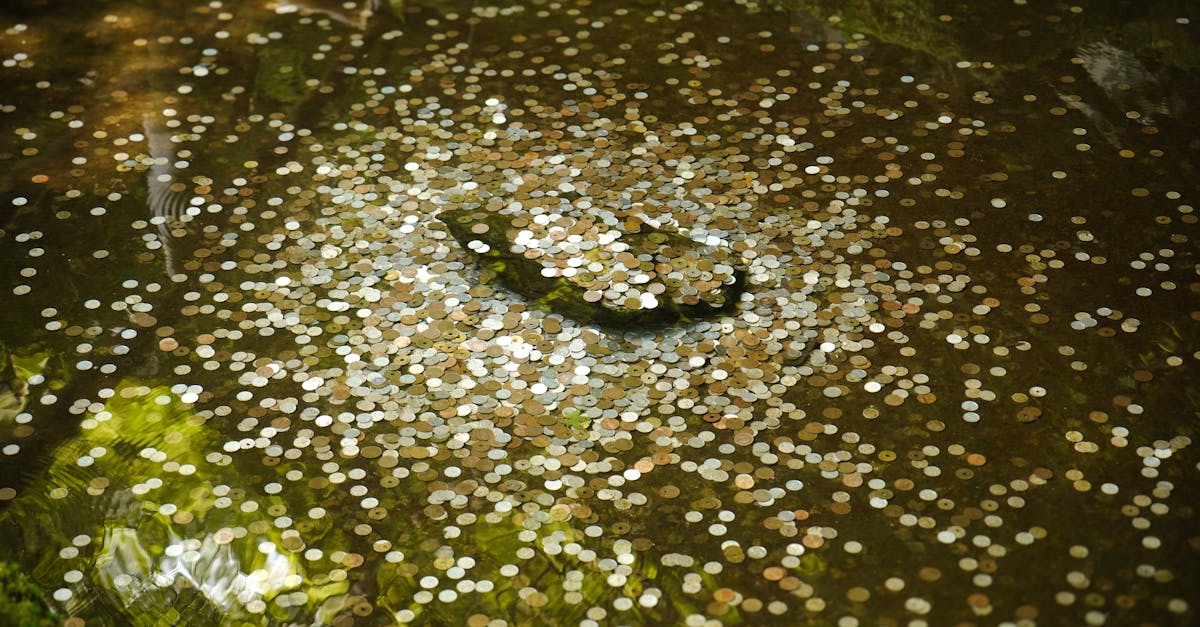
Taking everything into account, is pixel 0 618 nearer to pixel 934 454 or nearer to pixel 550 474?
pixel 550 474

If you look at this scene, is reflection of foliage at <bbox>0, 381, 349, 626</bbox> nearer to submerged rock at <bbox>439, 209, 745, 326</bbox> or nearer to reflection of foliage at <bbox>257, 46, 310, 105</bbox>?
submerged rock at <bbox>439, 209, 745, 326</bbox>

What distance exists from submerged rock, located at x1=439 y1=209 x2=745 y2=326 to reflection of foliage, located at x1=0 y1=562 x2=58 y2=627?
2.55 ft

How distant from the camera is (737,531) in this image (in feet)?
5.03

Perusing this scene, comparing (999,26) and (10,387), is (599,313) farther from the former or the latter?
(999,26)

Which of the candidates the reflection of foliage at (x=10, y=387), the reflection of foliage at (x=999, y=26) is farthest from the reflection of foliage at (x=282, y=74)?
the reflection of foliage at (x=999, y=26)

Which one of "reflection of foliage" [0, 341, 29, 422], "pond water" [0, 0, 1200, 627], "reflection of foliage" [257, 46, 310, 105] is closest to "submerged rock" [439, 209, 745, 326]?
"pond water" [0, 0, 1200, 627]

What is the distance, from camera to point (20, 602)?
4.77 ft

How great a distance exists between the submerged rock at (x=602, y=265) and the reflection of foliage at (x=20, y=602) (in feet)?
2.55

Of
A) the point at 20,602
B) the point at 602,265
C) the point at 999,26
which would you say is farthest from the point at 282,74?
the point at 999,26

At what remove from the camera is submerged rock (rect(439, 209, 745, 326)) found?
73.9 inches

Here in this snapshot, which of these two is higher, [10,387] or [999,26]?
[999,26]

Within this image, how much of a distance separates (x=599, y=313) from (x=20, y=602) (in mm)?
848

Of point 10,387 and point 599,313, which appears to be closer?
point 10,387

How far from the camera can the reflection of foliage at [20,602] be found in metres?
1.43
